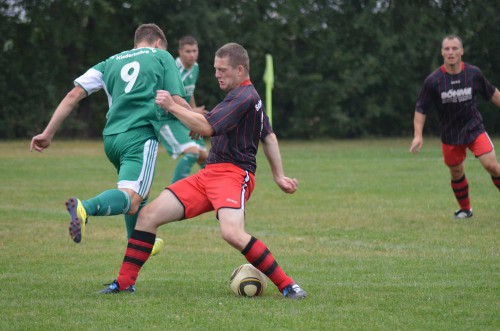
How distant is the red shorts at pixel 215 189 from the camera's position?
615cm

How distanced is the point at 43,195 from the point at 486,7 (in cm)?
1798

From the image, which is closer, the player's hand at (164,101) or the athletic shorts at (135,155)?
the player's hand at (164,101)

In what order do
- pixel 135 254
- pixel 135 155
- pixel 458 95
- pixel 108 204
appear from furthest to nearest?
pixel 458 95 → pixel 135 155 → pixel 135 254 → pixel 108 204

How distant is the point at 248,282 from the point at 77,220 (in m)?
1.33

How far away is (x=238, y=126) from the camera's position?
623 cm

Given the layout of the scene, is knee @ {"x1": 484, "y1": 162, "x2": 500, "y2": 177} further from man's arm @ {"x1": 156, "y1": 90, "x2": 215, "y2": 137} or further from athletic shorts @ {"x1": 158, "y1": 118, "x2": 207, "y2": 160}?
man's arm @ {"x1": 156, "y1": 90, "x2": 215, "y2": 137}

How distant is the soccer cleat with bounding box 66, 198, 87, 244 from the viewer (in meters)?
5.70

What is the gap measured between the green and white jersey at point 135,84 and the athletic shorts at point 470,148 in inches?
188

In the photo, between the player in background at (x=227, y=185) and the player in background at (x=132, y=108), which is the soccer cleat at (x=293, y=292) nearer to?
the player in background at (x=227, y=185)

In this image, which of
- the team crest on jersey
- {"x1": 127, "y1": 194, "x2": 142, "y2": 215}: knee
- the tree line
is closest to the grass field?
{"x1": 127, "y1": 194, "x2": 142, "y2": 215}: knee

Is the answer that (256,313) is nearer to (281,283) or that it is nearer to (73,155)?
(281,283)

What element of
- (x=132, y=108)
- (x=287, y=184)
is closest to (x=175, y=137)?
(x=132, y=108)

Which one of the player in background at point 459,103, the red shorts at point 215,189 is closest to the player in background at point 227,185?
the red shorts at point 215,189

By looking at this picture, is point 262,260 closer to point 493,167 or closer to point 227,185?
point 227,185
